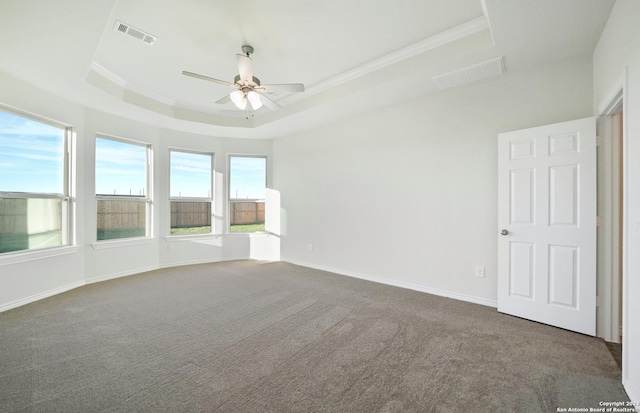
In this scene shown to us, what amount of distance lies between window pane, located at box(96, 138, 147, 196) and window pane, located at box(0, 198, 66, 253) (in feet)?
2.28

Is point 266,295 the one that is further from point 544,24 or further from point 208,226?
point 544,24

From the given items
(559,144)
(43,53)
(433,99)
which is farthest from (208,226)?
(559,144)

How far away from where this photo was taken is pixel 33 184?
340cm

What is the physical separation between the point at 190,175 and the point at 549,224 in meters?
5.86

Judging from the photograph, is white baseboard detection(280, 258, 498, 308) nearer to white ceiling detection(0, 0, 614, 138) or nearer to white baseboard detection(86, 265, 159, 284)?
white ceiling detection(0, 0, 614, 138)

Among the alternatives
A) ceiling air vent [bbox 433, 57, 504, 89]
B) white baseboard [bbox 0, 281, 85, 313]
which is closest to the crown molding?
ceiling air vent [bbox 433, 57, 504, 89]

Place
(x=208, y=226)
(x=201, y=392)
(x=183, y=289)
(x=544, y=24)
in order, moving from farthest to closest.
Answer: (x=208, y=226) → (x=183, y=289) → (x=544, y=24) → (x=201, y=392)

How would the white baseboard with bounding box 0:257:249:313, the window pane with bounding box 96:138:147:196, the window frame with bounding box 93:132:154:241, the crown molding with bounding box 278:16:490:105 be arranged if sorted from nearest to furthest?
the crown molding with bounding box 278:16:490:105 < the white baseboard with bounding box 0:257:249:313 < the window frame with bounding box 93:132:154:241 < the window pane with bounding box 96:138:147:196

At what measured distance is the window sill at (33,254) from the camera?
9.95 feet

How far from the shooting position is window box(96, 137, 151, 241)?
430cm

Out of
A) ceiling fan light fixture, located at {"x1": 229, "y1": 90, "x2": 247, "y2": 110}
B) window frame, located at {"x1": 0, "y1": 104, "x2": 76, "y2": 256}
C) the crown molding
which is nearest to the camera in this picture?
the crown molding

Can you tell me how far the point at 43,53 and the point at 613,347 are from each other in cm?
596

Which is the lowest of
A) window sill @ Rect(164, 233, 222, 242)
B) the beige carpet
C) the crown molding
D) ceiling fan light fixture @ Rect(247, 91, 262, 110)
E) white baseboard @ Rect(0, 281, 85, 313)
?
the beige carpet

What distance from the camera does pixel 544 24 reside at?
2170 millimetres
